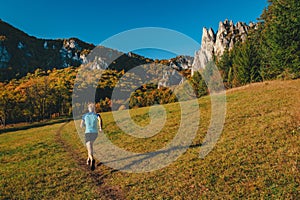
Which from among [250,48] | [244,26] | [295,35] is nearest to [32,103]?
[250,48]

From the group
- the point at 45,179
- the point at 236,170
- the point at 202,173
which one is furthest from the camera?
the point at 45,179

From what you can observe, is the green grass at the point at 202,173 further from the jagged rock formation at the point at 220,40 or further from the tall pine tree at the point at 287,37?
the jagged rock formation at the point at 220,40

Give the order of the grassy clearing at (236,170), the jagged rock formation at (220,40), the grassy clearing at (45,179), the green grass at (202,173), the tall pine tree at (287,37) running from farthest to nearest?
the jagged rock formation at (220,40) → the tall pine tree at (287,37) → the grassy clearing at (45,179) → the green grass at (202,173) → the grassy clearing at (236,170)

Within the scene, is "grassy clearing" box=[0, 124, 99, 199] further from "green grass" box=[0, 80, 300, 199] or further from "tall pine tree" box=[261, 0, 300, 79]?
"tall pine tree" box=[261, 0, 300, 79]

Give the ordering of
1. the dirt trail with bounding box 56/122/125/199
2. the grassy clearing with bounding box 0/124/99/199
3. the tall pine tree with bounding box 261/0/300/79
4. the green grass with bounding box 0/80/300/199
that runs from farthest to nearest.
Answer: the tall pine tree with bounding box 261/0/300/79 → the grassy clearing with bounding box 0/124/99/199 → the dirt trail with bounding box 56/122/125/199 → the green grass with bounding box 0/80/300/199

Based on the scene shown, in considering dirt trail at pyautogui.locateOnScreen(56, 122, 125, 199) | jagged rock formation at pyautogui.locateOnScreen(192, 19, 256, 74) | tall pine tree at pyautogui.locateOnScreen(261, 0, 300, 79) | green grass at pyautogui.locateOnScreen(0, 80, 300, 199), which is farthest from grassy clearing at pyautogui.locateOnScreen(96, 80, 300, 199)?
jagged rock formation at pyautogui.locateOnScreen(192, 19, 256, 74)

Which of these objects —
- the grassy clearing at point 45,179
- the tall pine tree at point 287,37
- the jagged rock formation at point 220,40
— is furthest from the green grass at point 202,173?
the jagged rock formation at point 220,40

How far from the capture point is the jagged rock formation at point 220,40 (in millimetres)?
156625

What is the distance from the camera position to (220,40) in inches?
6639

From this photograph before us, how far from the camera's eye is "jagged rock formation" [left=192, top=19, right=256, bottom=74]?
156625mm

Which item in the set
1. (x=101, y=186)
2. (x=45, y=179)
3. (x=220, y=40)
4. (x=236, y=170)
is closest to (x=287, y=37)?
(x=236, y=170)

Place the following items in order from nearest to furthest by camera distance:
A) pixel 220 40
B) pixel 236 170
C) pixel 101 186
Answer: pixel 236 170, pixel 101 186, pixel 220 40

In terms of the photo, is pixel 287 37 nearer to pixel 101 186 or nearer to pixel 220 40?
pixel 101 186

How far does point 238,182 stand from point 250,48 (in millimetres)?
68830
